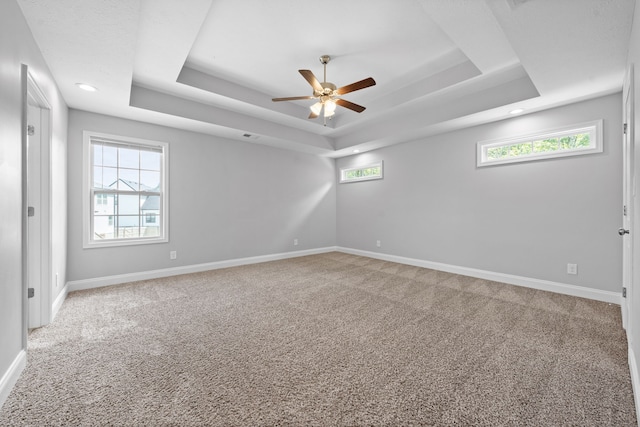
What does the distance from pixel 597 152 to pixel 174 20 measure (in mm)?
4652

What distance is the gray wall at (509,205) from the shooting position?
3.07 m

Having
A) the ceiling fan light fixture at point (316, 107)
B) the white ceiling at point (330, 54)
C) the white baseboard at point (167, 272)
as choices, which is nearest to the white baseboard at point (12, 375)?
the white baseboard at point (167, 272)

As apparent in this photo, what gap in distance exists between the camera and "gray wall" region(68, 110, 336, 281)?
3584 millimetres

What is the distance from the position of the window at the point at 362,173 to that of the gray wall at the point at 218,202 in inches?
15.0

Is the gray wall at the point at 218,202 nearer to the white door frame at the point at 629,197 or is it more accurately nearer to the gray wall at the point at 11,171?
the gray wall at the point at 11,171

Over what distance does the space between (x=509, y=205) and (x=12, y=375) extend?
522 cm

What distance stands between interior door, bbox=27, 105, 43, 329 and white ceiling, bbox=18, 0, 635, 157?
611 millimetres

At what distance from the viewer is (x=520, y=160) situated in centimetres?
Answer: 364

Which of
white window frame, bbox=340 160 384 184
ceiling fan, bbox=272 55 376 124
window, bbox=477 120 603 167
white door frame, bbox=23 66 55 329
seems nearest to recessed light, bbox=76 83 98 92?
white door frame, bbox=23 66 55 329

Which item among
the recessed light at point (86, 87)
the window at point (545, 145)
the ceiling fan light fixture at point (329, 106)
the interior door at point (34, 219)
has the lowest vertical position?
the interior door at point (34, 219)

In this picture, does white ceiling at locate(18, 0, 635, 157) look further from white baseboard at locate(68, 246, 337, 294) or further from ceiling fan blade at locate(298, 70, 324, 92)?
white baseboard at locate(68, 246, 337, 294)

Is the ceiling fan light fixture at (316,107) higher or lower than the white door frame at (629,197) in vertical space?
higher

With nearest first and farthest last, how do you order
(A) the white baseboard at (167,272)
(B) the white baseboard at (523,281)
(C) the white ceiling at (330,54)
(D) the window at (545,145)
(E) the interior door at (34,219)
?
(C) the white ceiling at (330,54)
(E) the interior door at (34,219)
(B) the white baseboard at (523,281)
(D) the window at (545,145)
(A) the white baseboard at (167,272)

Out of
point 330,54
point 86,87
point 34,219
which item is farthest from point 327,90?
point 34,219
